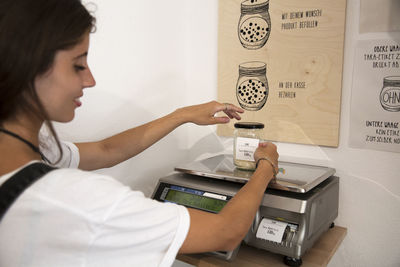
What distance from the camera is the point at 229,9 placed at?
141 centimetres

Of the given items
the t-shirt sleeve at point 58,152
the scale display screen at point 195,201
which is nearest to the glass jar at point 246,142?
the scale display screen at point 195,201

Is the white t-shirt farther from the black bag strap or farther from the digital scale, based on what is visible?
the digital scale

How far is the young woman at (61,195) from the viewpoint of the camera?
0.58 metres

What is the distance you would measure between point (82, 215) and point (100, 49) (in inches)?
28.7

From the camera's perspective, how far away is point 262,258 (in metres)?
0.98

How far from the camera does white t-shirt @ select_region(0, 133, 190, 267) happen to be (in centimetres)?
58

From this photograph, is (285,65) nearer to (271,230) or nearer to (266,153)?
(266,153)

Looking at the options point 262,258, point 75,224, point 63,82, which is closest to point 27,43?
point 63,82

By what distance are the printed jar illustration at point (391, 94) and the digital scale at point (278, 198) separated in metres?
0.29

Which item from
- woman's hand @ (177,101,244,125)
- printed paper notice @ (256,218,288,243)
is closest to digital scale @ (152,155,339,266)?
printed paper notice @ (256,218,288,243)

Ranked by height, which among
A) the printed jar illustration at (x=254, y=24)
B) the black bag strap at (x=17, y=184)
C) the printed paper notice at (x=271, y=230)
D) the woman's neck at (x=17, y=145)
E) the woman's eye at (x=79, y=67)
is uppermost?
the printed jar illustration at (x=254, y=24)

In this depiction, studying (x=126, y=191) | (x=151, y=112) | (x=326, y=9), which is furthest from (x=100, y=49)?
(x=326, y=9)

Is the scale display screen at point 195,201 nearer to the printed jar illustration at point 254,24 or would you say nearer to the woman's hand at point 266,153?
the woman's hand at point 266,153

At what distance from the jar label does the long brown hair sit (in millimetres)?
660
